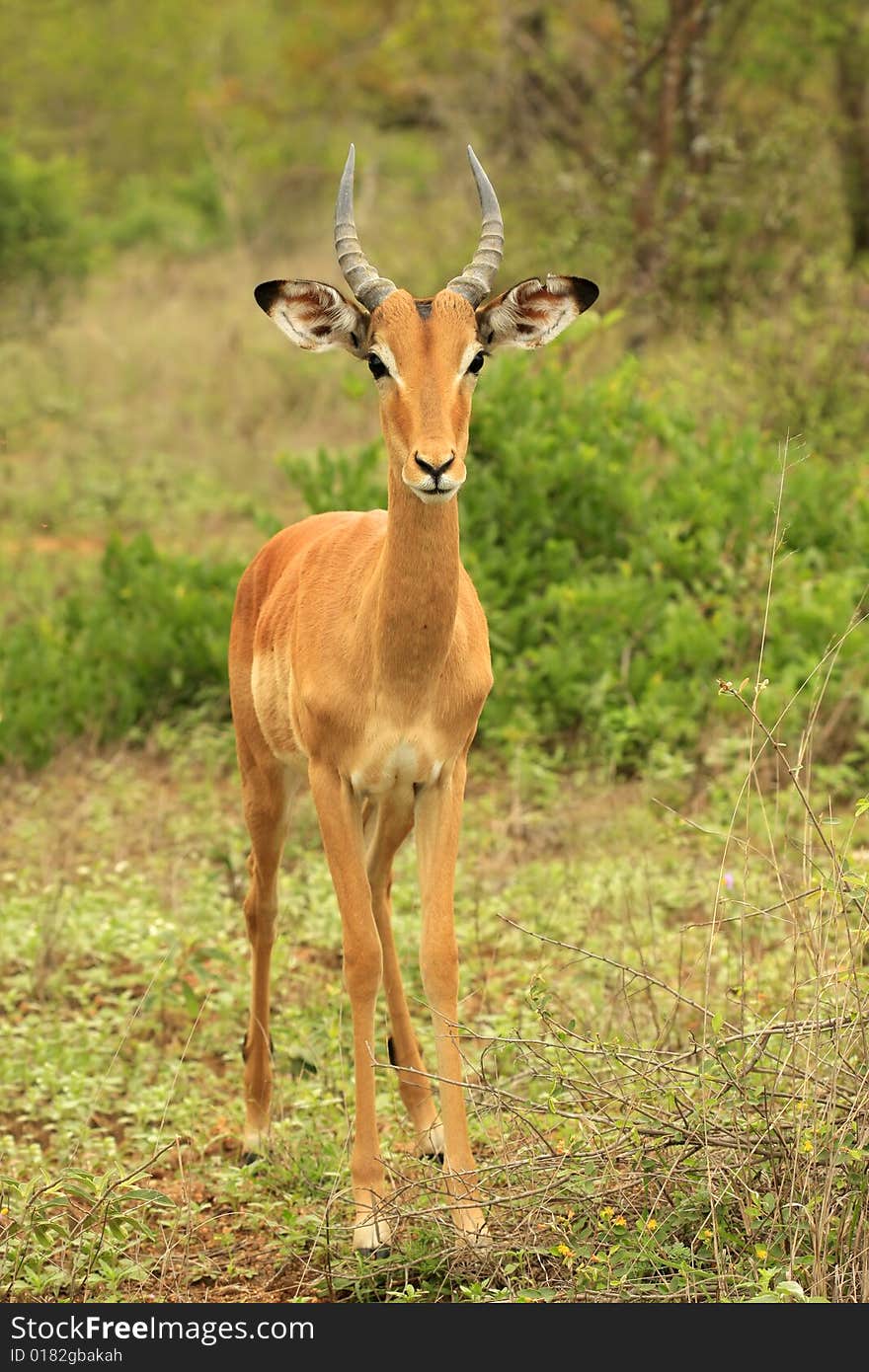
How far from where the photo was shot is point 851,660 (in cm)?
729

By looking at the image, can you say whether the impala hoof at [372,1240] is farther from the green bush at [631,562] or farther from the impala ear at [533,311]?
the green bush at [631,562]

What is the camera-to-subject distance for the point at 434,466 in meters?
3.68

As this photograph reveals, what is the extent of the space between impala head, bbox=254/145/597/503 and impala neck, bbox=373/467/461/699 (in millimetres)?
124

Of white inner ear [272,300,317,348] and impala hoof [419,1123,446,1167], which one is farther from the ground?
white inner ear [272,300,317,348]

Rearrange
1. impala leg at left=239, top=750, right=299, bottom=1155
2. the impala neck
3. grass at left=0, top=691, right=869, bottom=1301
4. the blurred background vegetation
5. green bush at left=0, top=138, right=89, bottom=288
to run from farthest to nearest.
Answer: green bush at left=0, top=138, right=89, bottom=288
the blurred background vegetation
impala leg at left=239, top=750, right=299, bottom=1155
the impala neck
grass at left=0, top=691, right=869, bottom=1301

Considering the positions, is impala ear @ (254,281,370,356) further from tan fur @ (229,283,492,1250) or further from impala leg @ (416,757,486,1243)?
impala leg @ (416,757,486,1243)

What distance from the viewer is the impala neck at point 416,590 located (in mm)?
3977

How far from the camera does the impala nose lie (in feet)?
12.1

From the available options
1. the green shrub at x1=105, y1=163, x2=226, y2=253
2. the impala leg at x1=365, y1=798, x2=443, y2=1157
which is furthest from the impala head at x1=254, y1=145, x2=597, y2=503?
the green shrub at x1=105, y1=163, x2=226, y2=253

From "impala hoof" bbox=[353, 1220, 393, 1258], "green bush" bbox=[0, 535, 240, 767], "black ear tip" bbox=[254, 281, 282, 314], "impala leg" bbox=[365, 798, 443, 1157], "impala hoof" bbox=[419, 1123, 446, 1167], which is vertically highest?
"green bush" bbox=[0, 535, 240, 767]

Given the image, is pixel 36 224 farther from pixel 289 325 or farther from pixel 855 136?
pixel 289 325

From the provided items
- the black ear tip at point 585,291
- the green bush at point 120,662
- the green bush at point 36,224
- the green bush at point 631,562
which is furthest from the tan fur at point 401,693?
the green bush at point 36,224

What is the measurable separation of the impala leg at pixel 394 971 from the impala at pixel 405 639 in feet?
0.13
